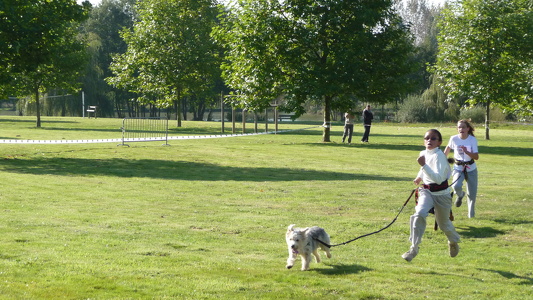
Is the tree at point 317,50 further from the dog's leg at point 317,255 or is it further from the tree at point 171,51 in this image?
the dog's leg at point 317,255

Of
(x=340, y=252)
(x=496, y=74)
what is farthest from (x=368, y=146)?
(x=340, y=252)

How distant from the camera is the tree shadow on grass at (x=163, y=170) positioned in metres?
21.3

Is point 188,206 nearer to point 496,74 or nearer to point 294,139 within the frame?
point 294,139

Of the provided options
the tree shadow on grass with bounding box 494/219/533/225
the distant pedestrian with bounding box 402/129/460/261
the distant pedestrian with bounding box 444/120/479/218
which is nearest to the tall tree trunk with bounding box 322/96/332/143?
the tree shadow on grass with bounding box 494/219/533/225

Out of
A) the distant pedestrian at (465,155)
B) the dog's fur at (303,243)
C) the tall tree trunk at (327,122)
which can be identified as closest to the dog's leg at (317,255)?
the dog's fur at (303,243)

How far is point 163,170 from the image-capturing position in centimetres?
2288

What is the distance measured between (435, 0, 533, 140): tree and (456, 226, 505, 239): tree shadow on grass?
101ft

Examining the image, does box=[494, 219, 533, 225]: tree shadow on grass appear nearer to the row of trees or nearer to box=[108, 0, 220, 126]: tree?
the row of trees

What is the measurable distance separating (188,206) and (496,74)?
105 feet

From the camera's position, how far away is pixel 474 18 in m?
42.5

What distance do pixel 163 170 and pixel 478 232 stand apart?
42.4ft

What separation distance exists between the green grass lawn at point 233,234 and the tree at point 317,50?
12.9m

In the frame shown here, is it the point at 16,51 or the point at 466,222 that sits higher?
the point at 16,51

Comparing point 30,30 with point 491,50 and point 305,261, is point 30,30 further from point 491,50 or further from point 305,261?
point 491,50
